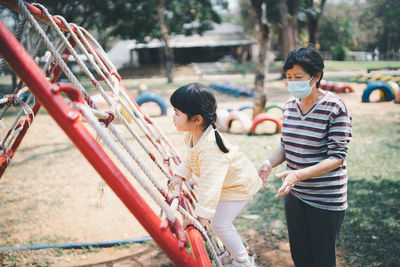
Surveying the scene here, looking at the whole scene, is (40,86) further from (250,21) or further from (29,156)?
(250,21)

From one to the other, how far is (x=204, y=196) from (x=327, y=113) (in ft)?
2.73

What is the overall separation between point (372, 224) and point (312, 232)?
5.67ft

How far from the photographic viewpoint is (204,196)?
1.64 metres

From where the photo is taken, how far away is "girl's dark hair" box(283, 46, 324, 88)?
1750 mm

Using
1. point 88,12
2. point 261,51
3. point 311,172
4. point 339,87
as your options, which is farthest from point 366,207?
point 88,12

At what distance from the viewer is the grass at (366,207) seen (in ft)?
9.17

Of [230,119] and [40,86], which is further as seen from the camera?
[230,119]

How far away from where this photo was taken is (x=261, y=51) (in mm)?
8133

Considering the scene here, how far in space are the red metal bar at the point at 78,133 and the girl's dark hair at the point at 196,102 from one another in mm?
547

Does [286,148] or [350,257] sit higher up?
[286,148]

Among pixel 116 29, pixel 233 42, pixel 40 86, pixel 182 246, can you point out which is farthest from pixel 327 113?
pixel 233 42

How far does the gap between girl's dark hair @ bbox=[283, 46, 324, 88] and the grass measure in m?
1.85

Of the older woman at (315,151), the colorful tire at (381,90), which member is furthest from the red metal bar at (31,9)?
the colorful tire at (381,90)

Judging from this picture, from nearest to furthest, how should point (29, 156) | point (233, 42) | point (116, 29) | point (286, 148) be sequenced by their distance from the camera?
1. point (286, 148)
2. point (29, 156)
3. point (116, 29)
4. point (233, 42)
